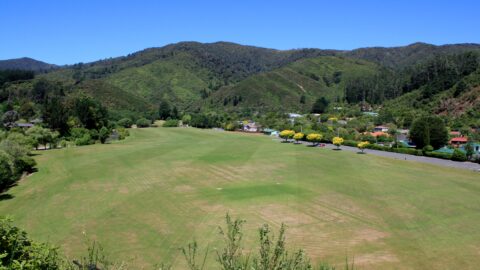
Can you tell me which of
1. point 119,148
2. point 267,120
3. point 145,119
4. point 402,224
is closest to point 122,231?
point 402,224

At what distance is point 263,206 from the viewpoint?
36.6m

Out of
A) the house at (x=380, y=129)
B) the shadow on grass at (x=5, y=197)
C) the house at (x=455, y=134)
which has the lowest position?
the shadow on grass at (x=5, y=197)

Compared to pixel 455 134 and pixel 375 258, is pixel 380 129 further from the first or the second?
pixel 375 258

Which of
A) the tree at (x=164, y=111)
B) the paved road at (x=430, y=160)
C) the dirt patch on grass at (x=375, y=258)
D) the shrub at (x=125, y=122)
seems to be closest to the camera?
the dirt patch on grass at (x=375, y=258)

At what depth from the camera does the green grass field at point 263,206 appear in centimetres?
2625

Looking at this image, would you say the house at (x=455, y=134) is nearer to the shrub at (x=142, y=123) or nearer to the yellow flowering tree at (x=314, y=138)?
the yellow flowering tree at (x=314, y=138)

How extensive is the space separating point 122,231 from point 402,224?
22388 mm

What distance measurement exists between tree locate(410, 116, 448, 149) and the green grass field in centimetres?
1244

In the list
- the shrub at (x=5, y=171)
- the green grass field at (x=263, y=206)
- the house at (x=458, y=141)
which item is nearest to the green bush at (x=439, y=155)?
the green grass field at (x=263, y=206)

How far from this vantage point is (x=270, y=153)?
7238cm

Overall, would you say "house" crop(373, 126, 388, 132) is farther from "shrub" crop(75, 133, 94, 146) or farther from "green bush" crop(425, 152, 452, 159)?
"shrub" crop(75, 133, 94, 146)

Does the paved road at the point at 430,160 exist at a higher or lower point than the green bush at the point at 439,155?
lower

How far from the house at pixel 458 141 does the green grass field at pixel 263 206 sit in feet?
82.5

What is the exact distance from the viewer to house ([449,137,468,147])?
7975 centimetres
